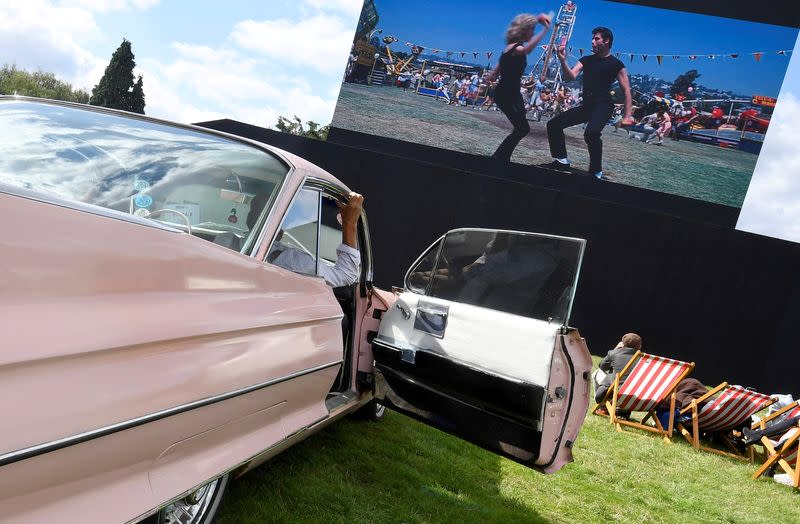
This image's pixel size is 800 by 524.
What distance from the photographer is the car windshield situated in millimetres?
2400

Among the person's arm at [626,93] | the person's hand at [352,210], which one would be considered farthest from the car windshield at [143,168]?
the person's arm at [626,93]

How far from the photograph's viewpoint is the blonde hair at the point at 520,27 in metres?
22.2

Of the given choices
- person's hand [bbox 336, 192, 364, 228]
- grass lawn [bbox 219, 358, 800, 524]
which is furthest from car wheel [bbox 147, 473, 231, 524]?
person's hand [bbox 336, 192, 364, 228]

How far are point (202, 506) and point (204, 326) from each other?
1.17m

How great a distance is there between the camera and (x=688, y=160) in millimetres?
20328

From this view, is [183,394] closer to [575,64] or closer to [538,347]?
[538,347]

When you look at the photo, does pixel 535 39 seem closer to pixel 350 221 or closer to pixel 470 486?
pixel 470 486

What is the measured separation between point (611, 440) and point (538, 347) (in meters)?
4.20

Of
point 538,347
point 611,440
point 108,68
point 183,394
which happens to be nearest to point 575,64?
point 611,440

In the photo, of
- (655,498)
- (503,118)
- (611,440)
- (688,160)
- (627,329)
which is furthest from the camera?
(503,118)

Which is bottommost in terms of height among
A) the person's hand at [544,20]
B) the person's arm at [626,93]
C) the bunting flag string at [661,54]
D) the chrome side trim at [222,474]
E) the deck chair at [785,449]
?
the deck chair at [785,449]

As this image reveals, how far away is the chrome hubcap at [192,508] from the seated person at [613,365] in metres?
5.95

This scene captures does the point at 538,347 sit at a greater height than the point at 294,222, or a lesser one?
lesser

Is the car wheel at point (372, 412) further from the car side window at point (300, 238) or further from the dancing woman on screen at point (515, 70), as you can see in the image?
the dancing woman on screen at point (515, 70)
